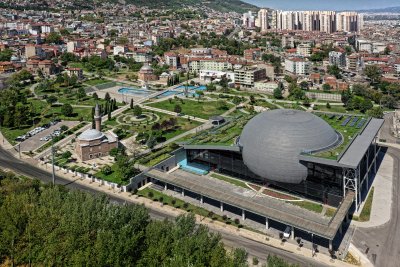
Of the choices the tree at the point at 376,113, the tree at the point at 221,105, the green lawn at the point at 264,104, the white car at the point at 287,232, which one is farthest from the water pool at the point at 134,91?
the white car at the point at 287,232

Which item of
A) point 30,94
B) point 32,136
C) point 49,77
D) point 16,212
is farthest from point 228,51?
point 16,212

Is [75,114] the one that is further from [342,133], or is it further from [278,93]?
[342,133]

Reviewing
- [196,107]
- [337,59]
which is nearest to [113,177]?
[196,107]

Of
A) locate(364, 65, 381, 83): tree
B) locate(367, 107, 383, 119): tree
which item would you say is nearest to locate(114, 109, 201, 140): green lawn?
locate(367, 107, 383, 119): tree

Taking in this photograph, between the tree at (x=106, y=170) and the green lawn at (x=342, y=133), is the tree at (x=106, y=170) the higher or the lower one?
the lower one

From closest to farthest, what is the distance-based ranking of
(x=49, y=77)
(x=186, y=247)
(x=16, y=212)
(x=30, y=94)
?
(x=186, y=247) < (x=16, y=212) < (x=30, y=94) < (x=49, y=77)

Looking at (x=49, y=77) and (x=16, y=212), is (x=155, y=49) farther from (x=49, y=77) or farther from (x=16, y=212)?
(x=16, y=212)

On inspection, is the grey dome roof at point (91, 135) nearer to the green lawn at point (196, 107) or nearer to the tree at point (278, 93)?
the green lawn at point (196, 107)
